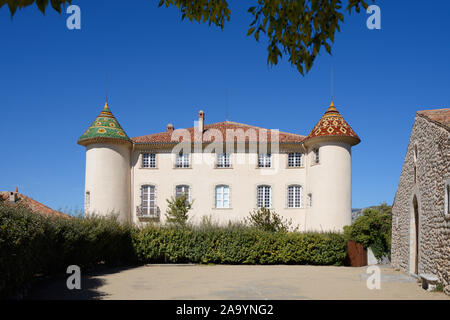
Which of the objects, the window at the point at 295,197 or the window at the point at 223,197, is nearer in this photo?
the window at the point at 295,197

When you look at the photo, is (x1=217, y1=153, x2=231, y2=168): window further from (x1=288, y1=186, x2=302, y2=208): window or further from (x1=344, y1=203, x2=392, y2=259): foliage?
(x1=344, y1=203, x2=392, y2=259): foliage

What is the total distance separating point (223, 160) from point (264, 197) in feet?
12.9

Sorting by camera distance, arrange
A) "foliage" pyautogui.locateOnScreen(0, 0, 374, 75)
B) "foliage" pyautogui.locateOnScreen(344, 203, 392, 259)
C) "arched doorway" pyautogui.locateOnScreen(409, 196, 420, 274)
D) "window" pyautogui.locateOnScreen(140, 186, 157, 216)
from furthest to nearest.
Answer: "window" pyautogui.locateOnScreen(140, 186, 157, 216) < "foliage" pyautogui.locateOnScreen(344, 203, 392, 259) < "arched doorway" pyautogui.locateOnScreen(409, 196, 420, 274) < "foliage" pyautogui.locateOnScreen(0, 0, 374, 75)

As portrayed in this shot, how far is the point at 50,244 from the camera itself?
47.0ft

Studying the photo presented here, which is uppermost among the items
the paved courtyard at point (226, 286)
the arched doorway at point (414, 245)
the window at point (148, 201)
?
the window at point (148, 201)

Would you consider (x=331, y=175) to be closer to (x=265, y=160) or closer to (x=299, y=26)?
(x=265, y=160)

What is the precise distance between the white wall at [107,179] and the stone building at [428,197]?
1830 cm

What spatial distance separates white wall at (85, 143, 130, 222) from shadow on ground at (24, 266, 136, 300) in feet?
40.0

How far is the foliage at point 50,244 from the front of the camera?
10289mm

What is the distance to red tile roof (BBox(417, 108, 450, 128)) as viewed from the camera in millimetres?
12895

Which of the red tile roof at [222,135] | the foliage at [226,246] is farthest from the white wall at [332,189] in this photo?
the foliage at [226,246]

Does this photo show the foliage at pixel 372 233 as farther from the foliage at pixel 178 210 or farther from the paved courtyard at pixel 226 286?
the foliage at pixel 178 210

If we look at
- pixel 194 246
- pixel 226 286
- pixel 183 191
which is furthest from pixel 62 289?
pixel 183 191

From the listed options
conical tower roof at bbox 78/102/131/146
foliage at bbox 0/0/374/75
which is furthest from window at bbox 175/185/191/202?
foliage at bbox 0/0/374/75
